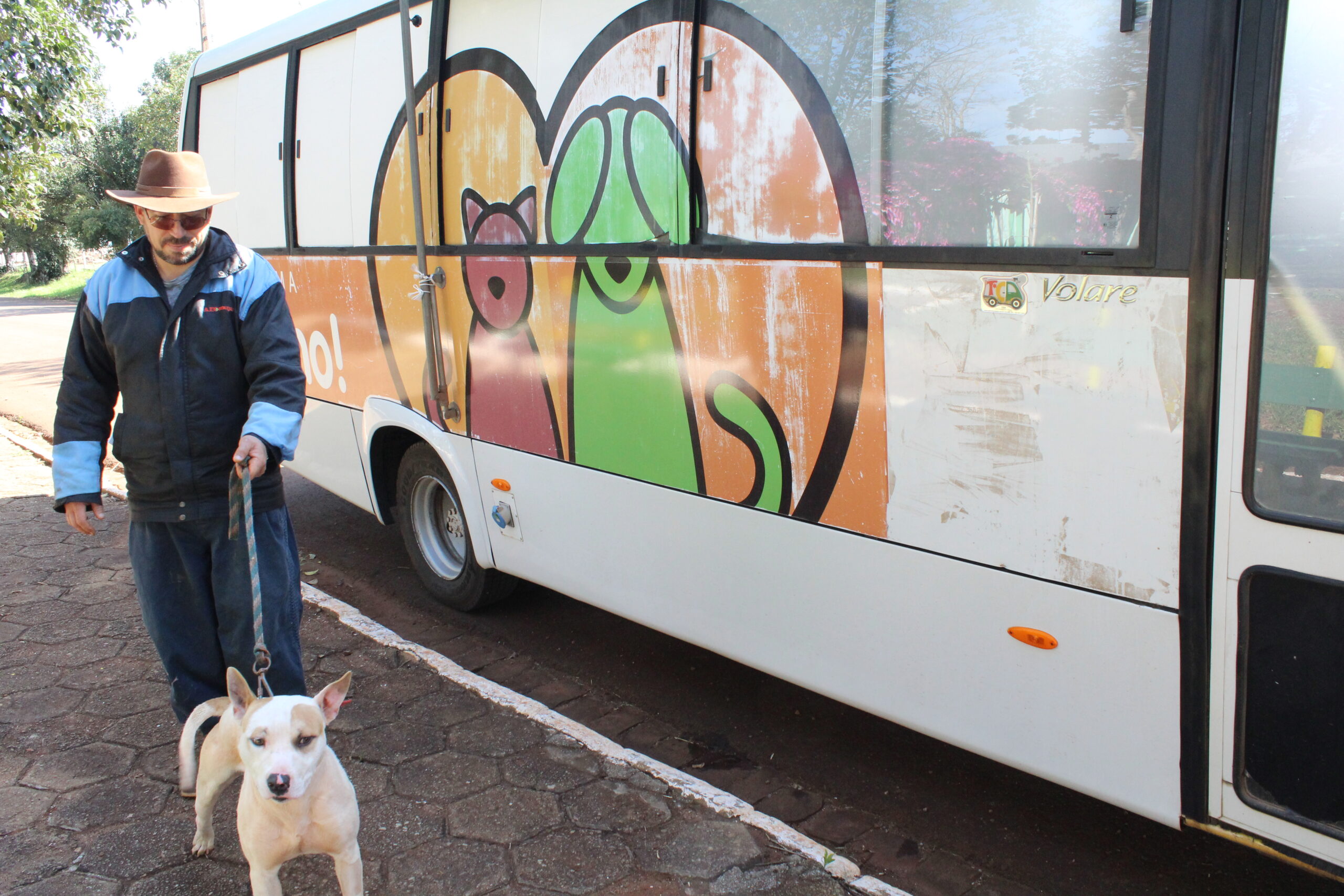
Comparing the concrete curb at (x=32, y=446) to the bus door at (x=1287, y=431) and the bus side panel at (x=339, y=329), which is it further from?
the bus door at (x=1287, y=431)

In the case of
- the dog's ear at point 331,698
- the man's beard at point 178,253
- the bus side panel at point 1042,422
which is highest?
the man's beard at point 178,253

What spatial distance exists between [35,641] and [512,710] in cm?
244

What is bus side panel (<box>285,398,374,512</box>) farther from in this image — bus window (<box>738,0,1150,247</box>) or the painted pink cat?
bus window (<box>738,0,1150,247</box>)

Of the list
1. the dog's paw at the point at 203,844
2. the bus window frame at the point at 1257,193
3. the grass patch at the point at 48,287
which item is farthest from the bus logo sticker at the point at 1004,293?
the grass patch at the point at 48,287

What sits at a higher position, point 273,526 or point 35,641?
point 273,526

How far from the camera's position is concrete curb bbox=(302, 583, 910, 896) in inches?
115

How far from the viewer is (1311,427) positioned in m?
2.08

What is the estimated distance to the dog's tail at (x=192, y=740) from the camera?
2906 millimetres

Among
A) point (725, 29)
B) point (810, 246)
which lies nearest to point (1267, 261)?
point (810, 246)

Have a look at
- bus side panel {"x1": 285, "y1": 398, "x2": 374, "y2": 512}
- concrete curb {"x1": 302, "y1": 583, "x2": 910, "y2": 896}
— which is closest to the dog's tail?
concrete curb {"x1": 302, "y1": 583, "x2": 910, "y2": 896}

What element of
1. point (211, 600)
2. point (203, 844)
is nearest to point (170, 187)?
point (211, 600)

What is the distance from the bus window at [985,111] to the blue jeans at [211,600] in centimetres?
219

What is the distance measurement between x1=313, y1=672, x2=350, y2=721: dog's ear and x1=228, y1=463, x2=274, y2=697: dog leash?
271 mm

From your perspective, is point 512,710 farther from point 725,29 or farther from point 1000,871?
point 725,29
